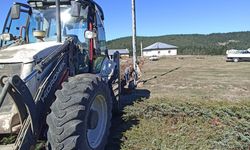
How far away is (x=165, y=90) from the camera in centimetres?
1271

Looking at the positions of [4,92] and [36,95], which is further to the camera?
[36,95]

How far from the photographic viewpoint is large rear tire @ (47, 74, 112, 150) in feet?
12.9

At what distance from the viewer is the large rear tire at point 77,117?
3941 mm

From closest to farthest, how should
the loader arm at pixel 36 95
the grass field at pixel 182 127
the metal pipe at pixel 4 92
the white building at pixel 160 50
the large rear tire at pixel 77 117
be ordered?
the metal pipe at pixel 4 92 < the loader arm at pixel 36 95 < the large rear tire at pixel 77 117 < the grass field at pixel 182 127 < the white building at pixel 160 50

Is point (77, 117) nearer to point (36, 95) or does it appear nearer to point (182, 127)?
point (36, 95)

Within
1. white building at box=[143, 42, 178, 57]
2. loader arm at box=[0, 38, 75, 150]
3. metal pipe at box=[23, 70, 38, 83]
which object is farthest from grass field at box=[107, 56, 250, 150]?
white building at box=[143, 42, 178, 57]

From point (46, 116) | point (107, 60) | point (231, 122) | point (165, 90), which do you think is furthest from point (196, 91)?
point (46, 116)

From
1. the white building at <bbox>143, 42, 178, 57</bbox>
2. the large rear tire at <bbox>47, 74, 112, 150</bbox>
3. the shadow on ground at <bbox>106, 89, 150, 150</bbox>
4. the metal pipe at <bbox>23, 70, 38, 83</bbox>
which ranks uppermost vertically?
the white building at <bbox>143, 42, 178, 57</bbox>

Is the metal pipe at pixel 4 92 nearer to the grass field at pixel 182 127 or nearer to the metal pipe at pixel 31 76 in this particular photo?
the metal pipe at pixel 31 76

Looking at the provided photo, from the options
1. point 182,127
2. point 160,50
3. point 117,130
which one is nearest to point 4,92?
point 117,130

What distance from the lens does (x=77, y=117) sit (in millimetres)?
4086

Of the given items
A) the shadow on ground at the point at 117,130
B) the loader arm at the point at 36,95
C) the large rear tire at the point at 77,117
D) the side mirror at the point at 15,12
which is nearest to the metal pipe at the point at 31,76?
the loader arm at the point at 36,95

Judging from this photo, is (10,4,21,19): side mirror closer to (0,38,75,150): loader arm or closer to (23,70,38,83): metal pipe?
(0,38,75,150): loader arm

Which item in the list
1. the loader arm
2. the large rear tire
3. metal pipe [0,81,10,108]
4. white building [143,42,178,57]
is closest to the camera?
metal pipe [0,81,10,108]
